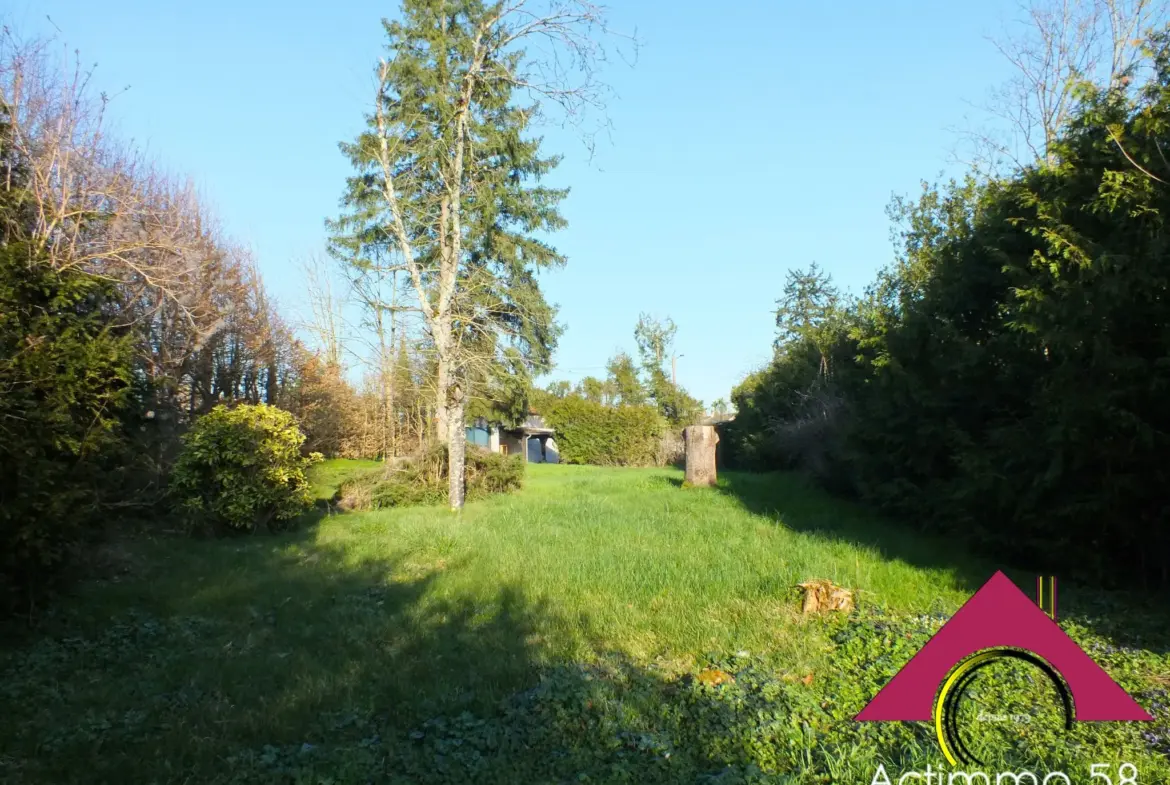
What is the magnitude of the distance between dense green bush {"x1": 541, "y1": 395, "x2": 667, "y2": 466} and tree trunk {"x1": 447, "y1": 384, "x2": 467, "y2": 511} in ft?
67.1

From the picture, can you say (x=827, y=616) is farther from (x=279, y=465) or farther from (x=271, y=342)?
(x=271, y=342)

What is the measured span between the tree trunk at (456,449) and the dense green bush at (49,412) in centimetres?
842

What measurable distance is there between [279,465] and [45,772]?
9278 millimetres

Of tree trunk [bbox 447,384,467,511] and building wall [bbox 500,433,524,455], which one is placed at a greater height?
building wall [bbox 500,433,524,455]

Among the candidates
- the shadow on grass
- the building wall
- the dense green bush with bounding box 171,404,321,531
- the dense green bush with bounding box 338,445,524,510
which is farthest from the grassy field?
the building wall

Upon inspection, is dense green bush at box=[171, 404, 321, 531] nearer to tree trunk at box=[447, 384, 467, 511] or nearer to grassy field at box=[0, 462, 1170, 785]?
grassy field at box=[0, 462, 1170, 785]

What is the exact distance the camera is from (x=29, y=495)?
6.11 m

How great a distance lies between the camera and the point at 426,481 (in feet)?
57.4

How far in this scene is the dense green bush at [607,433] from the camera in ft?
121

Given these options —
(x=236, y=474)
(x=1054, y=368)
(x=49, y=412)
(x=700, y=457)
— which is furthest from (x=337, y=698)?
(x=700, y=457)

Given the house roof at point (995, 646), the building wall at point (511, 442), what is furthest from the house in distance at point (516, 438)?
the house roof at point (995, 646)

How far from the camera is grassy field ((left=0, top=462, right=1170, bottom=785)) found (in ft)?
12.7

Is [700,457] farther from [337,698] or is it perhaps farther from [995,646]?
[995,646]

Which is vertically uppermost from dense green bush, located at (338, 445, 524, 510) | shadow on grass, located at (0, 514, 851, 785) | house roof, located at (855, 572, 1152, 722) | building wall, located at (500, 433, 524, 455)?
building wall, located at (500, 433, 524, 455)
